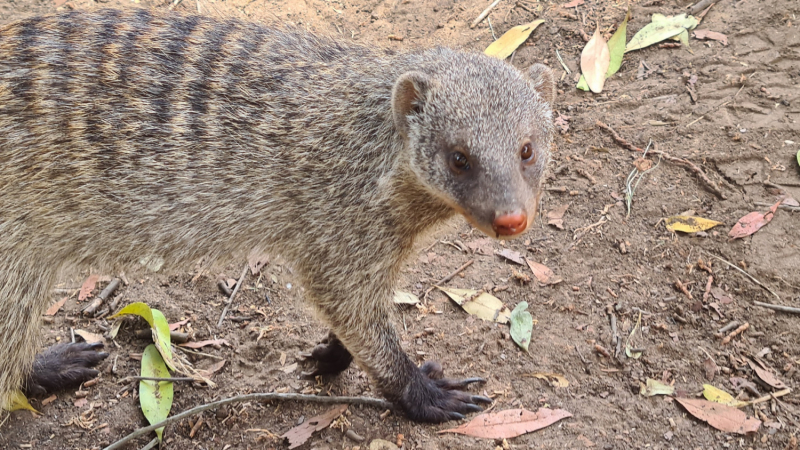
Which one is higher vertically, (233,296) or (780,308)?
(780,308)

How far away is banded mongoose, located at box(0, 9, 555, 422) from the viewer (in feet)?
8.18

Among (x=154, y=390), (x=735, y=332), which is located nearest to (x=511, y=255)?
(x=735, y=332)

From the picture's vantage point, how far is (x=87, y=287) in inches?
146

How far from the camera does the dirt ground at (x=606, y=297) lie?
2.98 m

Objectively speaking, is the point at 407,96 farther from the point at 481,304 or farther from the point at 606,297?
the point at 606,297

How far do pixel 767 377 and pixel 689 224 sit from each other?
101 centimetres

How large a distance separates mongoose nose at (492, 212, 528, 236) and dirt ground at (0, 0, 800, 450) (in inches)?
35.9

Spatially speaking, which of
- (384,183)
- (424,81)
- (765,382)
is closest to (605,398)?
(765,382)

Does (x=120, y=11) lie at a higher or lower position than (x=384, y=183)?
higher

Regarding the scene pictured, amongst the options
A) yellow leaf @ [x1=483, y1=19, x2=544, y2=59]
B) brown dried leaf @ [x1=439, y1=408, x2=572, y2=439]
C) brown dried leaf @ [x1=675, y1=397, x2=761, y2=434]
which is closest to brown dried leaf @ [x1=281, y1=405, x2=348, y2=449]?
brown dried leaf @ [x1=439, y1=408, x2=572, y2=439]

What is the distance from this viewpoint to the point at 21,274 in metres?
2.65

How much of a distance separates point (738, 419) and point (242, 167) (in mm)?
2586

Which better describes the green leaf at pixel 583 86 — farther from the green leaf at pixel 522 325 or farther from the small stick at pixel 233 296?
the small stick at pixel 233 296

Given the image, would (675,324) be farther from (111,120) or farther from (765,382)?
(111,120)
